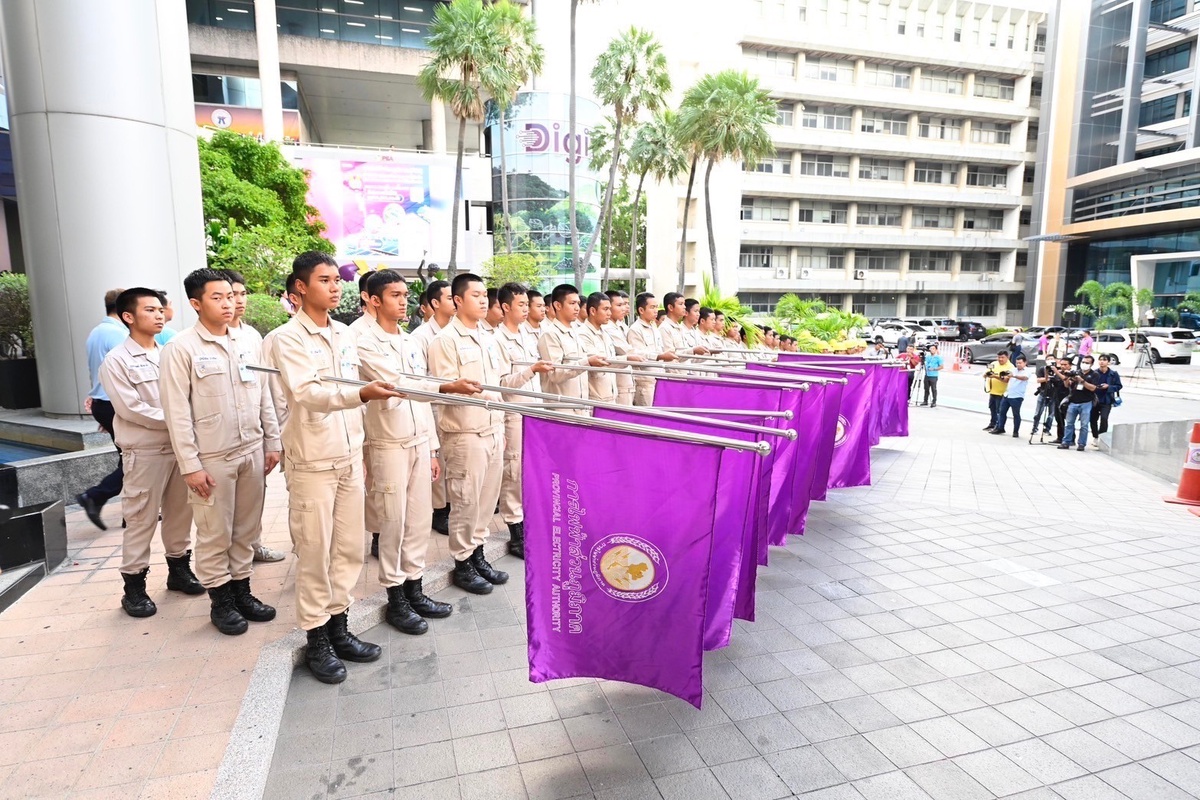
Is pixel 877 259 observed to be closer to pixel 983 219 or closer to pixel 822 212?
pixel 822 212

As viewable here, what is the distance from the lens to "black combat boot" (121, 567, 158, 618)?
3705mm

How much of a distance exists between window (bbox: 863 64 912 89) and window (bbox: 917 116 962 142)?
2.41m

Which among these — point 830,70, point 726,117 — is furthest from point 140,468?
point 830,70

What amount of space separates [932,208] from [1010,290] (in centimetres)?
819

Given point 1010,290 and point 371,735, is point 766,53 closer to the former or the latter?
point 1010,290

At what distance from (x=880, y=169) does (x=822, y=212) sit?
449 centimetres

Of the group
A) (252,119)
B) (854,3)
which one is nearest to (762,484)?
(252,119)

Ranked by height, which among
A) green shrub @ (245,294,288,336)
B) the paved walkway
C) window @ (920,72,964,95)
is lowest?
the paved walkway

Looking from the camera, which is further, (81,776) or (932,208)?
(932,208)

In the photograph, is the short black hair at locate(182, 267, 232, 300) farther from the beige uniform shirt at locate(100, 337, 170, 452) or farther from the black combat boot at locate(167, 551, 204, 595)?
the black combat boot at locate(167, 551, 204, 595)

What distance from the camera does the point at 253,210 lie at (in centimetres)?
1633

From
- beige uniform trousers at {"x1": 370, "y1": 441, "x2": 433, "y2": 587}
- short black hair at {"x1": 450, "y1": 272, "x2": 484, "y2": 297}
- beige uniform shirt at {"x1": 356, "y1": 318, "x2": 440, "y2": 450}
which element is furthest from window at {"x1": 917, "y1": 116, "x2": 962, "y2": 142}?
beige uniform trousers at {"x1": 370, "y1": 441, "x2": 433, "y2": 587}

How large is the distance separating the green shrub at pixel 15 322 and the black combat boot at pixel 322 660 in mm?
6835

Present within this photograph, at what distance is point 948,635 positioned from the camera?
13.0ft
